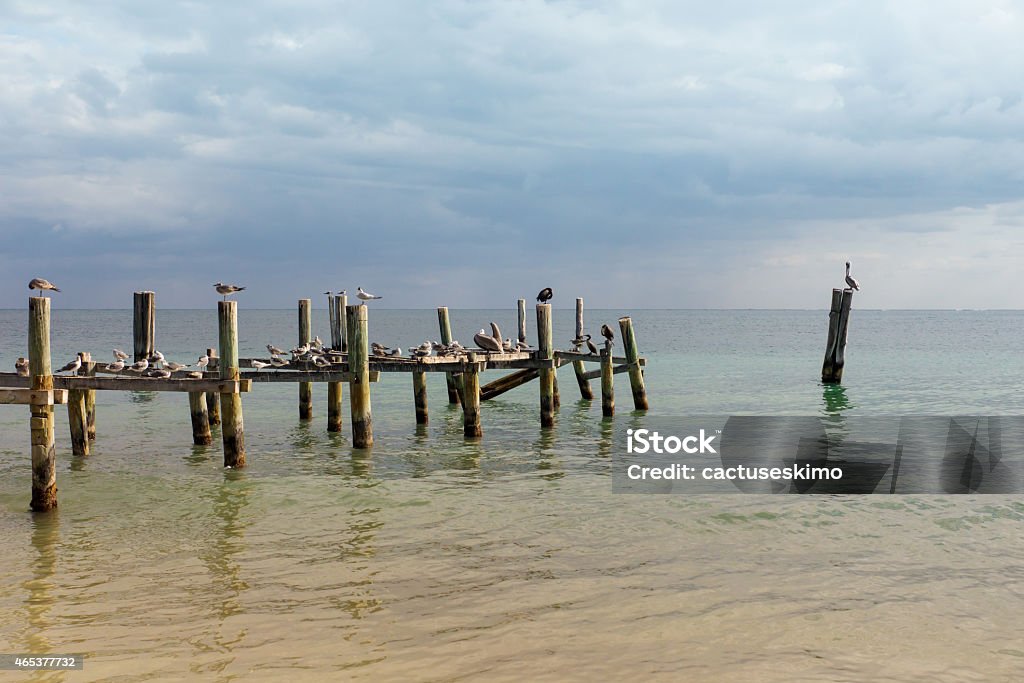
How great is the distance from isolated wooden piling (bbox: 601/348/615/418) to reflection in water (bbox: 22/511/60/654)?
1333 cm

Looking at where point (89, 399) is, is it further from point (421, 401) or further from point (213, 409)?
point (421, 401)

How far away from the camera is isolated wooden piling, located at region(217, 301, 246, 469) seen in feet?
46.6

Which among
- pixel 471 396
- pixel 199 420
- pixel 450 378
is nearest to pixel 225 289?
pixel 199 420

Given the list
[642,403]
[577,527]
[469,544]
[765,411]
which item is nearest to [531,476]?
[577,527]

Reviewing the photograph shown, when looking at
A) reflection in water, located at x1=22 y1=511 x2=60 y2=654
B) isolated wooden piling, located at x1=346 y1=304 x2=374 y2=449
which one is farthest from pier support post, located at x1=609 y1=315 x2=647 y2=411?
reflection in water, located at x1=22 y1=511 x2=60 y2=654

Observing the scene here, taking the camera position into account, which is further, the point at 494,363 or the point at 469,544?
the point at 494,363

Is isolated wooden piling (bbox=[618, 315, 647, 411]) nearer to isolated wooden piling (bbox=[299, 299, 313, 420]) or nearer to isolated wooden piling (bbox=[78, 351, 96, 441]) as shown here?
isolated wooden piling (bbox=[299, 299, 313, 420])

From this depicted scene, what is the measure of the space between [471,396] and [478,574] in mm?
8614

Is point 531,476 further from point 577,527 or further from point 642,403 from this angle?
point 642,403

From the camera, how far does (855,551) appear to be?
10570mm

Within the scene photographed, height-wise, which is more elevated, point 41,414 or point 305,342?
point 305,342

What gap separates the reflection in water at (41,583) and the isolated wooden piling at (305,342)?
949 centimetres

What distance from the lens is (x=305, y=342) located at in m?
22.4

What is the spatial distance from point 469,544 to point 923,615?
16.5 feet
